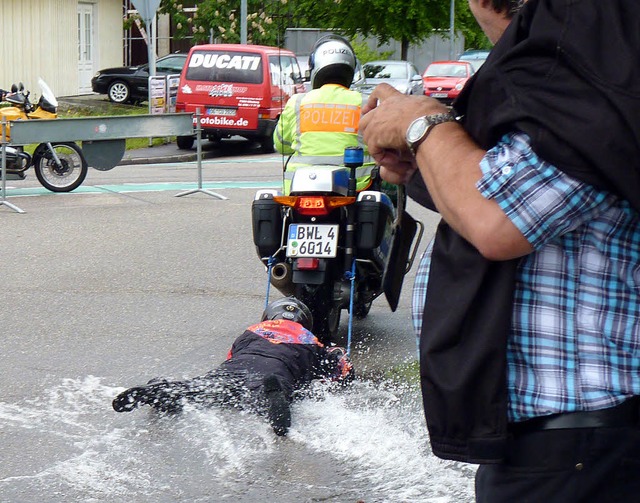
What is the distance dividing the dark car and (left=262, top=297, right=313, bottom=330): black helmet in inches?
990

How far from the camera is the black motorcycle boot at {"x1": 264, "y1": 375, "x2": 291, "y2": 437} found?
15.9ft

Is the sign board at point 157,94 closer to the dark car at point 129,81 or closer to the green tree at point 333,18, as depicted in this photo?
the dark car at point 129,81

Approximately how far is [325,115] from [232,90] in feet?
45.4

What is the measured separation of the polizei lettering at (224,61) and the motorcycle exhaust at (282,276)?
46.7 feet

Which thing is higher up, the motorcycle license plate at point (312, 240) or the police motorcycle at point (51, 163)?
the motorcycle license plate at point (312, 240)

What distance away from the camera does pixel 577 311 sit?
6.26ft

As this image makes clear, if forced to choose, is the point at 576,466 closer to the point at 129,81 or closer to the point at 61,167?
the point at 61,167

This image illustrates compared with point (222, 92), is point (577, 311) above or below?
above

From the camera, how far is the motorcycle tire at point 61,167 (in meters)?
14.0

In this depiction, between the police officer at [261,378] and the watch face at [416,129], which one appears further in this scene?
the police officer at [261,378]

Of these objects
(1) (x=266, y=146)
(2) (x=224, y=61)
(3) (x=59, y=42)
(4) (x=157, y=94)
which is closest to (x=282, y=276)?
(2) (x=224, y=61)

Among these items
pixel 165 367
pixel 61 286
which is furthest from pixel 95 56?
pixel 165 367

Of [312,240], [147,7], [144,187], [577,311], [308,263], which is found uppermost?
[147,7]

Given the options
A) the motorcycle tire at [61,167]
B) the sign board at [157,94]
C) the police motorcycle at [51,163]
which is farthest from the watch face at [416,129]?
the sign board at [157,94]
